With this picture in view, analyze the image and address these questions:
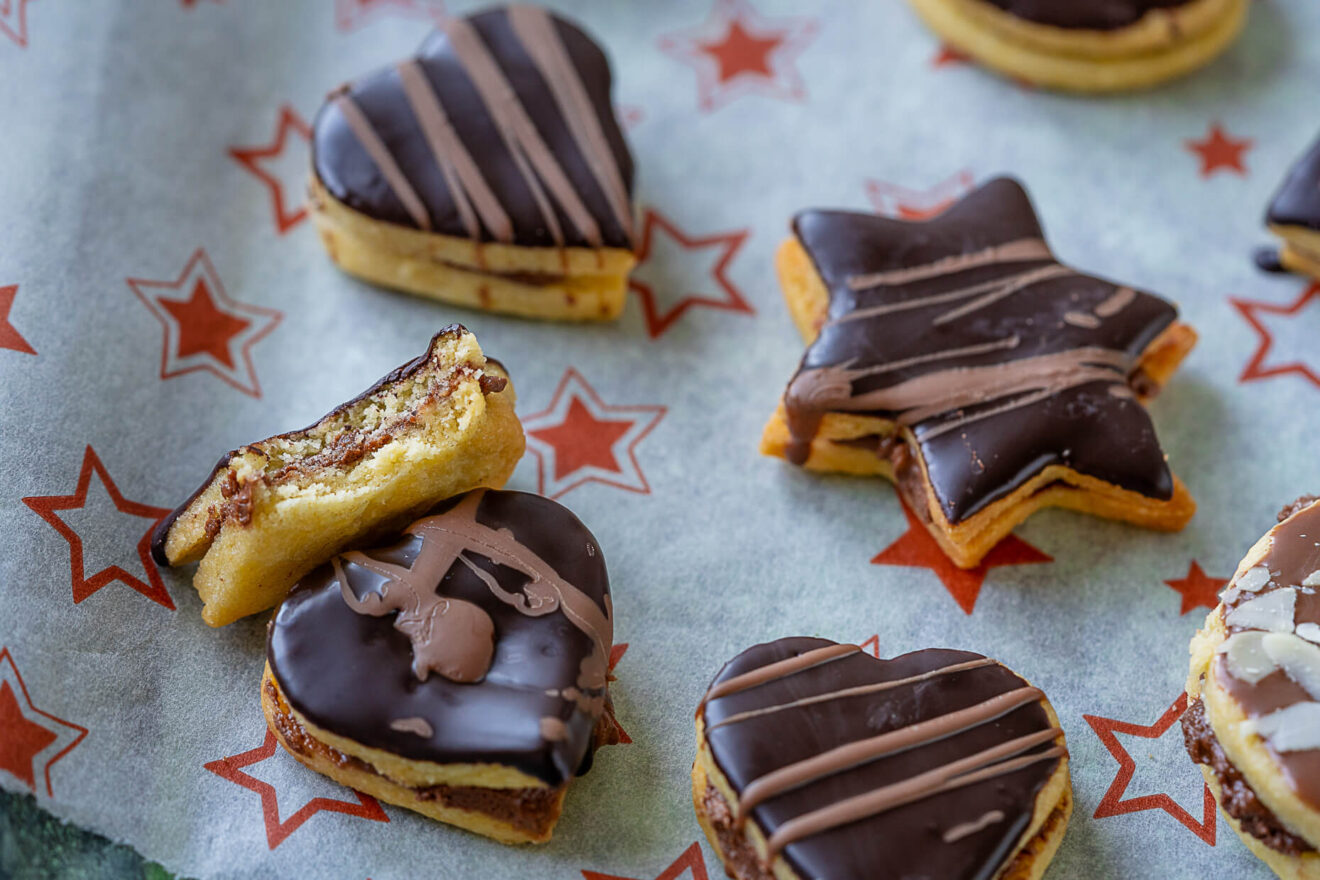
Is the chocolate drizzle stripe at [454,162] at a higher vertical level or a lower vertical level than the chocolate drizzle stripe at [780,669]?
Result: higher

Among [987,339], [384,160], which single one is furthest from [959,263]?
[384,160]

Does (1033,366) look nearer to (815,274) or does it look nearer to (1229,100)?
(815,274)

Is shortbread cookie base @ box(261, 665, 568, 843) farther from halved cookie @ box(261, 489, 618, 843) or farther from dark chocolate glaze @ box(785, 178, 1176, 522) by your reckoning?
dark chocolate glaze @ box(785, 178, 1176, 522)

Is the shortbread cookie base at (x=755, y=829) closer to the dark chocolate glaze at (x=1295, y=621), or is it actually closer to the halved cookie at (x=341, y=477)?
the dark chocolate glaze at (x=1295, y=621)

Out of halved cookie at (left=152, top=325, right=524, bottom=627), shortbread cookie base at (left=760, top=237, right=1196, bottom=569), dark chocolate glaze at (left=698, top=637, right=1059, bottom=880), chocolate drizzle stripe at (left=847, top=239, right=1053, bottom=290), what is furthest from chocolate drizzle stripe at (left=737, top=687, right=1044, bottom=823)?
chocolate drizzle stripe at (left=847, top=239, right=1053, bottom=290)

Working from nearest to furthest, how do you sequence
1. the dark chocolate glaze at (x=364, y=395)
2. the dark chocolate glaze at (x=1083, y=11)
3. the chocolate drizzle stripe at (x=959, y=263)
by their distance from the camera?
the dark chocolate glaze at (x=364, y=395), the chocolate drizzle stripe at (x=959, y=263), the dark chocolate glaze at (x=1083, y=11)

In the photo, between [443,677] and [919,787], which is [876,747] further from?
[443,677]

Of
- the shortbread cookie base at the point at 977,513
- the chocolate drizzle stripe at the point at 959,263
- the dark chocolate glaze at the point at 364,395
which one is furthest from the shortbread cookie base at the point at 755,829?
the chocolate drizzle stripe at the point at 959,263

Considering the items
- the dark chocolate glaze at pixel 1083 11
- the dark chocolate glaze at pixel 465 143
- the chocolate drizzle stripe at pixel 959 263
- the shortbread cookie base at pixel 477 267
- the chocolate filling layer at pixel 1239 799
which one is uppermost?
the dark chocolate glaze at pixel 465 143
